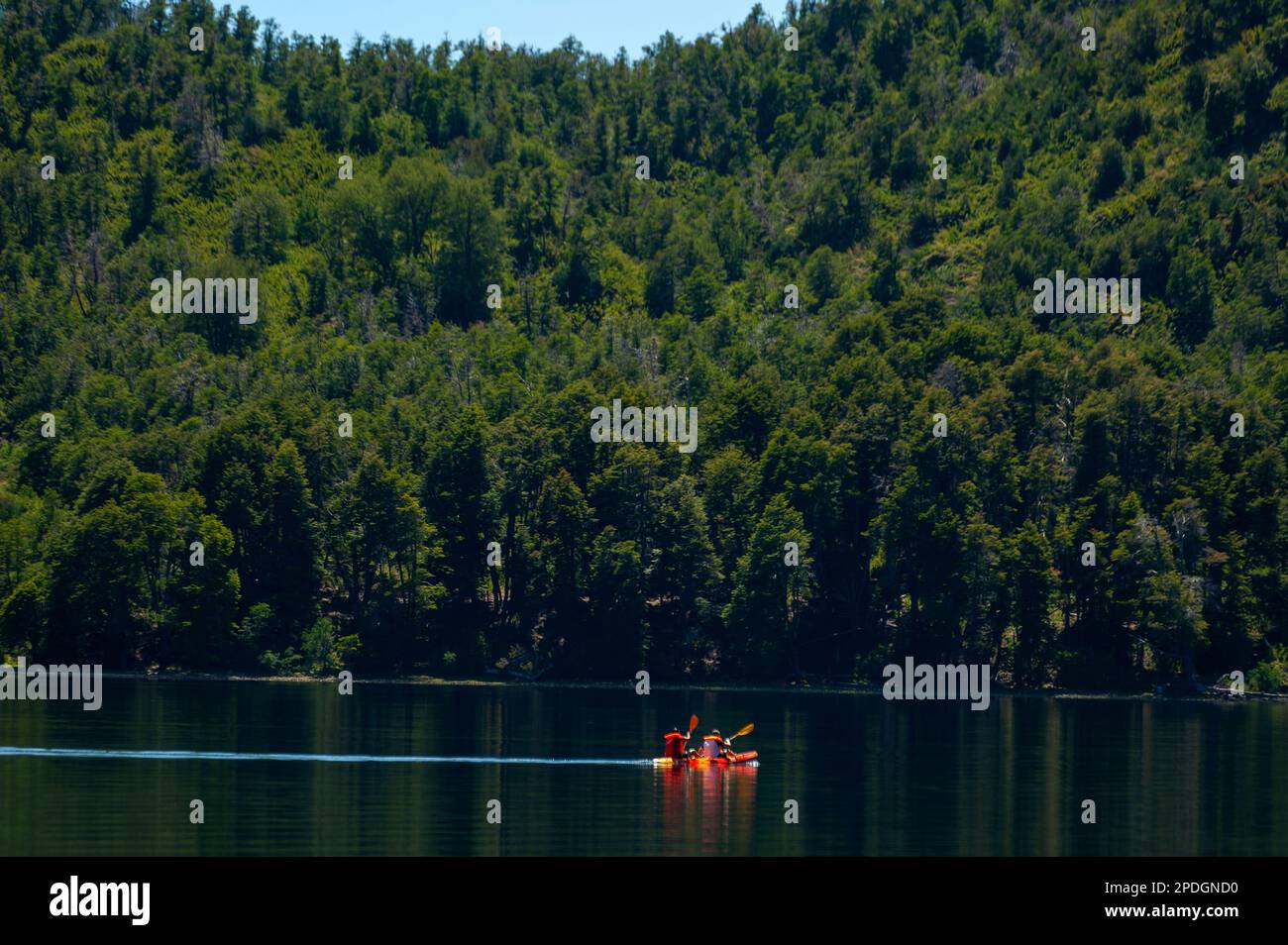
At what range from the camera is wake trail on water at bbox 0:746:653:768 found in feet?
233

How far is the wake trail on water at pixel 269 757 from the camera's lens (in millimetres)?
70938

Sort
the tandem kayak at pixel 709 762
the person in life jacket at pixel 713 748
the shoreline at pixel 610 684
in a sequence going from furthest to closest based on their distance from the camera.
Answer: the shoreline at pixel 610 684 → the person in life jacket at pixel 713 748 → the tandem kayak at pixel 709 762

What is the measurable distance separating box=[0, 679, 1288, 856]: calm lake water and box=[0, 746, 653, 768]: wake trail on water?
35 centimetres

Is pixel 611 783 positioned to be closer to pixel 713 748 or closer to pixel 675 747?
pixel 675 747

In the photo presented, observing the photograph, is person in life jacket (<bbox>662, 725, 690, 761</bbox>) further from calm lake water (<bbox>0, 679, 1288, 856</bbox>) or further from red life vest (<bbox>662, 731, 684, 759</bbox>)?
calm lake water (<bbox>0, 679, 1288, 856</bbox>)

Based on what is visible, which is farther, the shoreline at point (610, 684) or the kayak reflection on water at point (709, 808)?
the shoreline at point (610, 684)

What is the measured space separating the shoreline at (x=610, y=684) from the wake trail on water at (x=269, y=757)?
158 ft

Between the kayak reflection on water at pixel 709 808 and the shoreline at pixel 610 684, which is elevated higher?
the kayak reflection on water at pixel 709 808

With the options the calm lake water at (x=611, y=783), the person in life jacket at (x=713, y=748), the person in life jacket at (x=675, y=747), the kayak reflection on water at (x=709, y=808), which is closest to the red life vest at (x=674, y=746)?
the person in life jacket at (x=675, y=747)

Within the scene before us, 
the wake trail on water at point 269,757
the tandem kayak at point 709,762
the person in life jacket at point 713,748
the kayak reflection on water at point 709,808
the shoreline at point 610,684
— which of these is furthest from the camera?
the shoreline at point 610,684

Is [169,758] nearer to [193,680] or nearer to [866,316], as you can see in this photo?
[193,680]

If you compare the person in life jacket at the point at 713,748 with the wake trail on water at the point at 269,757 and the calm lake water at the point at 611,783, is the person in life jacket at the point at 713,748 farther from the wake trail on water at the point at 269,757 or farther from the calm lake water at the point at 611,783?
the wake trail on water at the point at 269,757

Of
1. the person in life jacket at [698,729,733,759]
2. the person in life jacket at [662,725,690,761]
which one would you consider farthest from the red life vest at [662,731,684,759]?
the person in life jacket at [698,729,733,759]

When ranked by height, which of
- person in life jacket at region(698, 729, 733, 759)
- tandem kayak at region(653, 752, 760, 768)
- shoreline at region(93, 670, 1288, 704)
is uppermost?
person in life jacket at region(698, 729, 733, 759)
